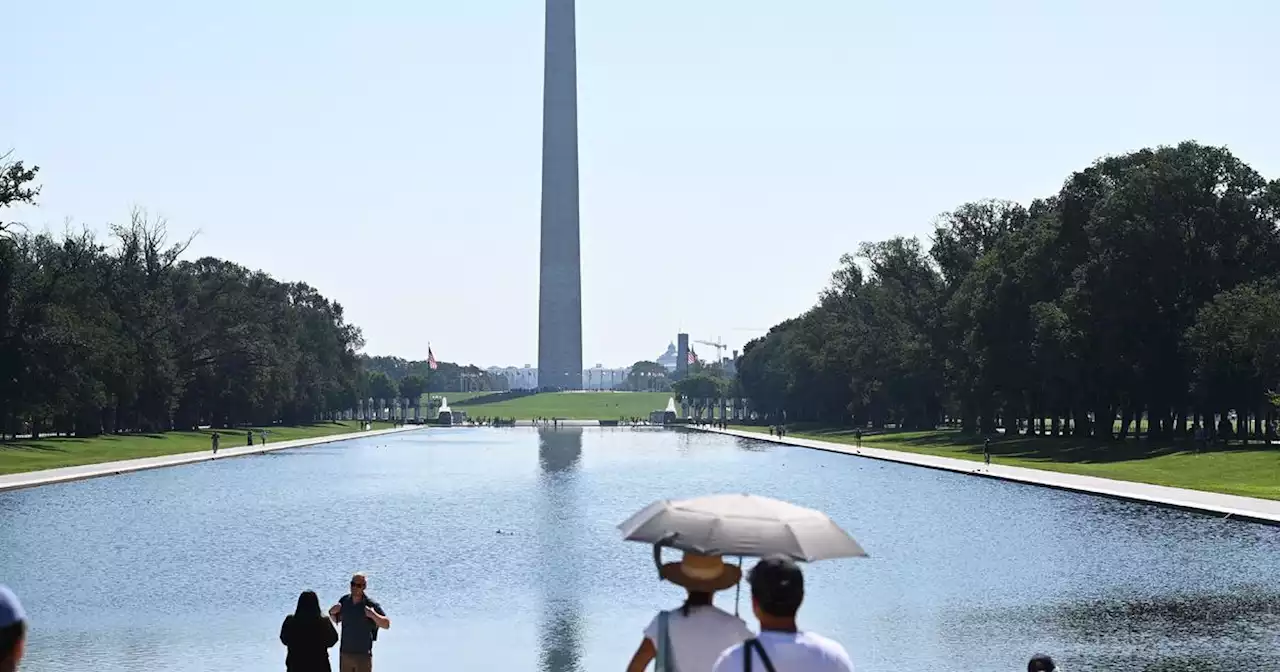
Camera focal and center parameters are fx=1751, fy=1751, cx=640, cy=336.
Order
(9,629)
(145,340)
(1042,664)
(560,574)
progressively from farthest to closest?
(145,340), (560,574), (1042,664), (9,629)

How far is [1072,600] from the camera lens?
90.6ft

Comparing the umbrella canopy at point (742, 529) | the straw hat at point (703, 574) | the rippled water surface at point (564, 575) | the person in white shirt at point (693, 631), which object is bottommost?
the rippled water surface at point (564, 575)

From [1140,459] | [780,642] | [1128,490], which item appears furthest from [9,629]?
[1140,459]

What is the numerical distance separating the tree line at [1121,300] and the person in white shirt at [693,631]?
207 ft

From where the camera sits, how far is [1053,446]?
287 feet

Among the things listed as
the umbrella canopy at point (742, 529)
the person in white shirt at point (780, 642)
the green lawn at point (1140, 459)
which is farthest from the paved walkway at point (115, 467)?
the person in white shirt at point (780, 642)

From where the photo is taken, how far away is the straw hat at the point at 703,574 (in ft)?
27.3

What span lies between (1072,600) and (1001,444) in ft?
222

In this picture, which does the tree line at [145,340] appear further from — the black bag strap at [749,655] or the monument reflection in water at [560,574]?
the black bag strap at [749,655]

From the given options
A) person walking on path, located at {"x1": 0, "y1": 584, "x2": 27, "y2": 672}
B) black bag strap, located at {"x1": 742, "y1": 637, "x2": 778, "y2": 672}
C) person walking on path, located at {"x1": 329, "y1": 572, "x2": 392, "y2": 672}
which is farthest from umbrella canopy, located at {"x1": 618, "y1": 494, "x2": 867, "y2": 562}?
person walking on path, located at {"x1": 329, "y1": 572, "x2": 392, "y2": 672}

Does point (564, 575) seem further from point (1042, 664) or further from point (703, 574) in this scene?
point (703, 574)

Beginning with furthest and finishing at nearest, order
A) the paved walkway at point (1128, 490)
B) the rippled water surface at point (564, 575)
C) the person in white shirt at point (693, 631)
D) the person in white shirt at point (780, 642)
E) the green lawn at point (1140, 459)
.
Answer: the green lawn at point (1140, 459) < the paved walkway at point (1128, 490) < the rippled water surface at point (564, 575) < the person in white shirt at point (693, 631) < the person in white shirt at point (780, 642)

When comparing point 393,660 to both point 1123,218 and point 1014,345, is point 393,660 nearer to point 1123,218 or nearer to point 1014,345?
point 1123,218

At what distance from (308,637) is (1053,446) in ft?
252
